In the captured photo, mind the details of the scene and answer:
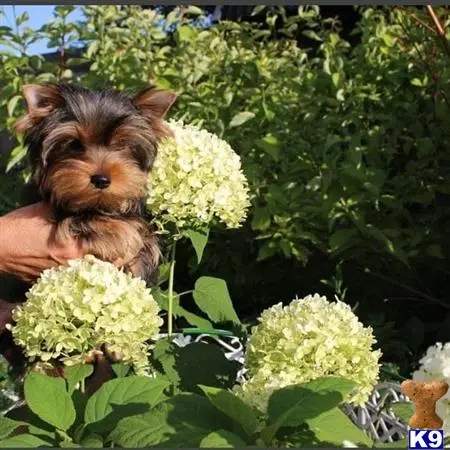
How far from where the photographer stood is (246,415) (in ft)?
3.25

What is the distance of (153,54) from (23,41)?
0.72 metres

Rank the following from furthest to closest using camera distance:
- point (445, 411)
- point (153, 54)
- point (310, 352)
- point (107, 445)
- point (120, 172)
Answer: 1. point (153, 54)
2. point (120, 172)
3. point (310, 352)
4. point (107, 445)
5. point (445, 411)

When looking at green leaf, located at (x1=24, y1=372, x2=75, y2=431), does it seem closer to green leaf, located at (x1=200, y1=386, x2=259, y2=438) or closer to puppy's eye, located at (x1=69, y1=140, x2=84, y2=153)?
green leaf, located at (x1=200, y1=386, x2=259, y2=438)

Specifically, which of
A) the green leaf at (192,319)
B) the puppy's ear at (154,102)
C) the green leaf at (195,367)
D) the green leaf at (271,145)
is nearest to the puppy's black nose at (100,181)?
the puppy's ear at (154,102)

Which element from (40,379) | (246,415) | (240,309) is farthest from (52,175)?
(240,309)

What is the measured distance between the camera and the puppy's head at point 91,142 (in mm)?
2385

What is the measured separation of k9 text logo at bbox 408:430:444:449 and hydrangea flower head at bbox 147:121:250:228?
745 mm

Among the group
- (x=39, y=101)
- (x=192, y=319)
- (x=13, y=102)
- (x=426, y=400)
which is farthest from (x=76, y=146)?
(x=426, y=400)

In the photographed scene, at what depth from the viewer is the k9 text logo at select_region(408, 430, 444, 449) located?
943 mm

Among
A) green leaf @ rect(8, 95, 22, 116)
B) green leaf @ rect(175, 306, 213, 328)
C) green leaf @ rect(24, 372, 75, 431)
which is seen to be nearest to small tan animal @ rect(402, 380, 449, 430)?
green leaf @ rect(24, 372, 75, 431)

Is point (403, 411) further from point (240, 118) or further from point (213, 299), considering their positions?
point (240, 118)

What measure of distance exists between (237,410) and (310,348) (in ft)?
0.74

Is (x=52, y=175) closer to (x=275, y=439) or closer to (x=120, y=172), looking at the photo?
(x=120, y=172)

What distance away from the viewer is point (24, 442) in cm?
105
